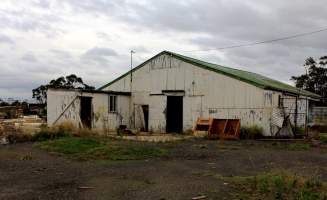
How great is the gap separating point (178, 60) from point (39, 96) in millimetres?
36059

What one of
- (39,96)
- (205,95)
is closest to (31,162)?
(205,95)

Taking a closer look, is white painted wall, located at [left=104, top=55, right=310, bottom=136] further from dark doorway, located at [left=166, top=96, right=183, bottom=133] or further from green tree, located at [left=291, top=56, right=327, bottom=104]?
green tree, located at [left=291, top=56, right=327, bottom=104]

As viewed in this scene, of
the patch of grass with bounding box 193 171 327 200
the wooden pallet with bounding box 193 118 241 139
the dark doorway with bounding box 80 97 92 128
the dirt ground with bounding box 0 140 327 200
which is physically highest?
the dark doorway with bounding box 80 97 92 128

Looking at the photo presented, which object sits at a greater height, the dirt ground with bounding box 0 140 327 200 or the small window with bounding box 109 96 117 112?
the small window with bounding box 109 96 117 112

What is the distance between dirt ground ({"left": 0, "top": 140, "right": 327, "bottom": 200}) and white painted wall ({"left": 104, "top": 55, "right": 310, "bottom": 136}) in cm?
655

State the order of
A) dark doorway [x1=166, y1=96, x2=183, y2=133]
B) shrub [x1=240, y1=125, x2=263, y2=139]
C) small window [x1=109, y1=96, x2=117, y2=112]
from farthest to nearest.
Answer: dark doorway [x1=166, y1=96, x2=183, y2=133], small window [x1=109, y1=96, x2=117, y2=112], shrub [x1=240, y1=125, x2=263, y2=139]

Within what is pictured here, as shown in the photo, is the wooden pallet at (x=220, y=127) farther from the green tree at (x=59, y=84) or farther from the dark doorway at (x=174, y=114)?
the green tree at (x=59, y=84)

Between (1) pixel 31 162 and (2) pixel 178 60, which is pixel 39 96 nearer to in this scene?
(2) pixel 178 60

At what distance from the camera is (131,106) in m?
27.5

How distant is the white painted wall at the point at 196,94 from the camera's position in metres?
21.6

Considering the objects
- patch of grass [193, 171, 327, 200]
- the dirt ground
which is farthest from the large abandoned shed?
patch of grass [193, 171, 327, 200]

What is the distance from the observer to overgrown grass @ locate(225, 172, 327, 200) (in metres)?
6.77

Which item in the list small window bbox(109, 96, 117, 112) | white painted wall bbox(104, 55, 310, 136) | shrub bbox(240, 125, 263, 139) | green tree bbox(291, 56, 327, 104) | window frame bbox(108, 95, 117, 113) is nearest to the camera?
shrub bbox(240, 125, 263, 139)

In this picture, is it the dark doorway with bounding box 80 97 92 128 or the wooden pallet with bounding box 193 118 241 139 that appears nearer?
the wooden pallet with bounding box 193 118 241 139
